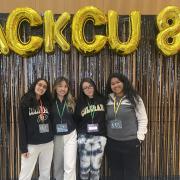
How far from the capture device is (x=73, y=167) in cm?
423

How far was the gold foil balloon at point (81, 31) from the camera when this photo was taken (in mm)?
4488

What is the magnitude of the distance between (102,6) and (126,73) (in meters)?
1.00

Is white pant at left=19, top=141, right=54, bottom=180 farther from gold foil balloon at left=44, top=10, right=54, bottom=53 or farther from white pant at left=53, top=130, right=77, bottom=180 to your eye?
gold foil balloon at left=44, top=10, right=54, bottom=53

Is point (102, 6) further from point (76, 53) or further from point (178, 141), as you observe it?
point (178, 141)

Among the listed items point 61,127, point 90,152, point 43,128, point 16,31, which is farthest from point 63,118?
point 16,31

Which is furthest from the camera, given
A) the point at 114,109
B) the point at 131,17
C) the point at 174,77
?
the point at 174,77

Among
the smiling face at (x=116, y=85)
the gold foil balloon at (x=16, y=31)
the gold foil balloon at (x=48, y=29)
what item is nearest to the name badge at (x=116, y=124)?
the smiling face at (x=116, y=85)

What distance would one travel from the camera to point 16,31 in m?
4.51

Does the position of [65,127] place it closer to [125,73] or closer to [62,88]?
[62,88]

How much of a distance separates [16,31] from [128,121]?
181 centimetres

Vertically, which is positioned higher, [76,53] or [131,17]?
[131,17]

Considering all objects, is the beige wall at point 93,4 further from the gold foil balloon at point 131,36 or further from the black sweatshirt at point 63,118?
the black sweatshirt at point 63,118

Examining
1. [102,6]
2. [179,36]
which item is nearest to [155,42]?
[179,36]

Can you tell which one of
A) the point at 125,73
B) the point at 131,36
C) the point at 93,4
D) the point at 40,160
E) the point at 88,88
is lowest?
the point at 40,160
